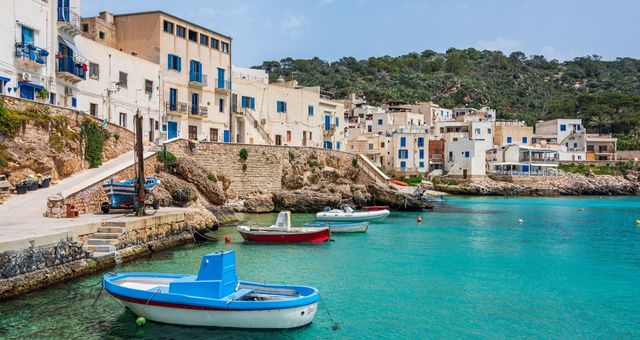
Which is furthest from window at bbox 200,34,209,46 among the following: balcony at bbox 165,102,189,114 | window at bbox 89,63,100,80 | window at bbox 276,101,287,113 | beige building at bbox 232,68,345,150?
window at bbox 89,63,100,80

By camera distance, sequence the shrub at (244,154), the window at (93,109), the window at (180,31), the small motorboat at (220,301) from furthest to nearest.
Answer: the shrub at (244,154)
the window at (180,31)
the window at (93,109)
the small motorboat at (220,301)

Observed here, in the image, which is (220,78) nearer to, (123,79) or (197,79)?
(197,79)

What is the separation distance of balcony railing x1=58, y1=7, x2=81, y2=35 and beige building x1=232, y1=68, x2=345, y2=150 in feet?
63.2

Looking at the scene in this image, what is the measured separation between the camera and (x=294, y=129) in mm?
58094

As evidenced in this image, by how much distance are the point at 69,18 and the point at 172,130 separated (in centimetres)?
1375

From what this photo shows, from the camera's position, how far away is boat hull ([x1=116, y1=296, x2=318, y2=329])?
13.1 meters

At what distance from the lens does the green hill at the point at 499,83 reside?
373ft

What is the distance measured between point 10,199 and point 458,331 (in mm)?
20500

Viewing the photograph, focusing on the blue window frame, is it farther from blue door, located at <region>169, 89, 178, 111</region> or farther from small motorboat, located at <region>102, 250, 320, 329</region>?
small motorboat, located at <region>102, 250, 320, 329</region>

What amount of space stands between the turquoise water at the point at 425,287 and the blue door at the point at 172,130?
16.5m

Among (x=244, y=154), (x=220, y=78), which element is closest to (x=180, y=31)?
(x=220, y=78)

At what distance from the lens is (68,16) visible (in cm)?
3294

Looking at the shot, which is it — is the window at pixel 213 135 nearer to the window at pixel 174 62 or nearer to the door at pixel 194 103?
the door at pixel 194 103

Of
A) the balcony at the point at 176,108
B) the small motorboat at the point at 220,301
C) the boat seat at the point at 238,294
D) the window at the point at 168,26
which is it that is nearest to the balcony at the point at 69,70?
the balcony at the point at 176,108
